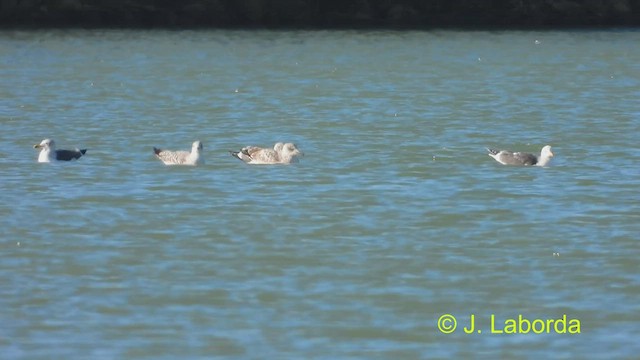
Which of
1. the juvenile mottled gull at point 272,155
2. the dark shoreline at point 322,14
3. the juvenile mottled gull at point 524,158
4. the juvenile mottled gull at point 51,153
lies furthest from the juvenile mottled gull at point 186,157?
the dark shoreline at point 322,14

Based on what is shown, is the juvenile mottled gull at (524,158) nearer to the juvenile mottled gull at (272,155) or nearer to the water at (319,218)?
the water at (319,218)

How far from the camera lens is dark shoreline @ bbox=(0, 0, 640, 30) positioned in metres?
44.1

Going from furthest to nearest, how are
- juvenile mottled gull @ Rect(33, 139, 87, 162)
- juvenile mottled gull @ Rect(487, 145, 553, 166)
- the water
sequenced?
1. juvenile mottled gull @ Rect(33, 139, 87, 162)
2. juvenile mottled gull @ Rect(487, 145, 553, 166)
3. the water

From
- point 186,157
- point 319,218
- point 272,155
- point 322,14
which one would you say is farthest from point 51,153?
point 322,14

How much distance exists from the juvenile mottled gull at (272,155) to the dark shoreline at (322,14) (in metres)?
25.3

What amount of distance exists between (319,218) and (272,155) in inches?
139

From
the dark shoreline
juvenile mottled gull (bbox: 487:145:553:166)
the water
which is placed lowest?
the water

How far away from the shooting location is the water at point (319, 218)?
11.0 m

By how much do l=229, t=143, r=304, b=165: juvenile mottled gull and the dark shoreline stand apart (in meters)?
25.3

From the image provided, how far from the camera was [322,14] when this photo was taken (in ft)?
147

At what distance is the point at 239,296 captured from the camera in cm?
1193

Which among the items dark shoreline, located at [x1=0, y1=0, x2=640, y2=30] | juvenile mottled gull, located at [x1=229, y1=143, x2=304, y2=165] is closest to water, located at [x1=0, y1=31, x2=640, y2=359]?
juvenile mottled gull, located at [x1=229, y1=143, x2=304, y2=165]

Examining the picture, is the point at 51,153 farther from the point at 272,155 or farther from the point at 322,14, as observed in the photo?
the point at 322,14

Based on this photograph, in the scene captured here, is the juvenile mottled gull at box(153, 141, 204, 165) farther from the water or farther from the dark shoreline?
the dark shoreline
